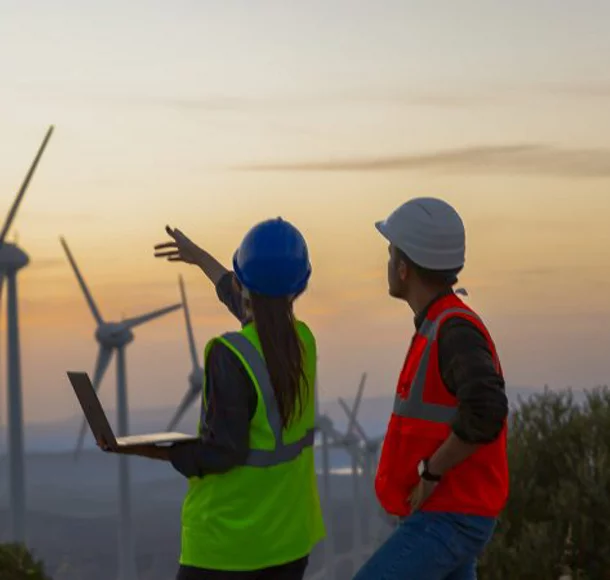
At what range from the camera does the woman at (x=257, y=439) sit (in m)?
5.91

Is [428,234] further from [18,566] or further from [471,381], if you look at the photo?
[18,566]

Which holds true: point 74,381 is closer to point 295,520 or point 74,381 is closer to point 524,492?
point 295,520

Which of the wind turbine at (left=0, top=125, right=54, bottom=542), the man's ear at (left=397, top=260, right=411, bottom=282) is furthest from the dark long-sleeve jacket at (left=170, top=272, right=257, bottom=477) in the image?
the wind turbine at (left=0, top=125, right=54, bottom=542)

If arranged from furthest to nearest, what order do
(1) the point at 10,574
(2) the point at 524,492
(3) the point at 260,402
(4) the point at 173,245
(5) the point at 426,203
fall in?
(2) the point at 524,492, (1) the point at 10,574, (4) the point at 173,245, (5) the point at 426,203, (3) the point at 260,402

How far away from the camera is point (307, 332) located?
631 cm

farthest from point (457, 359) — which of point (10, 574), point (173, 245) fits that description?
point (10, 574)

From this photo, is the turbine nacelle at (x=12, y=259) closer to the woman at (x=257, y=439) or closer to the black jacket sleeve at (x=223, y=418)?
the woman at (x=257, y=439)

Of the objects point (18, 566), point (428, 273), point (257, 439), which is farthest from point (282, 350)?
point (18, 566)

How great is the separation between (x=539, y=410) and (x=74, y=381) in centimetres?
1031

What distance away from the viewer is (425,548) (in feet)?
20.5

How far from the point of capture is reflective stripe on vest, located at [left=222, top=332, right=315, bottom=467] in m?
5.93

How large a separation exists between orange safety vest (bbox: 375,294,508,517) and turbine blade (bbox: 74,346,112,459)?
140ft

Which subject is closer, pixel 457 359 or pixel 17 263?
pixel 457 359

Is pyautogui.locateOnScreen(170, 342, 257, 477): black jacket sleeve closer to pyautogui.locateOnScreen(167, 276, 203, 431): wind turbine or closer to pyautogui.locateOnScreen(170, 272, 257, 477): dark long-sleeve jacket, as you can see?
pyautogui.locateOnScreen(170, 272, 257, 477): dark long-sleeve jacket
